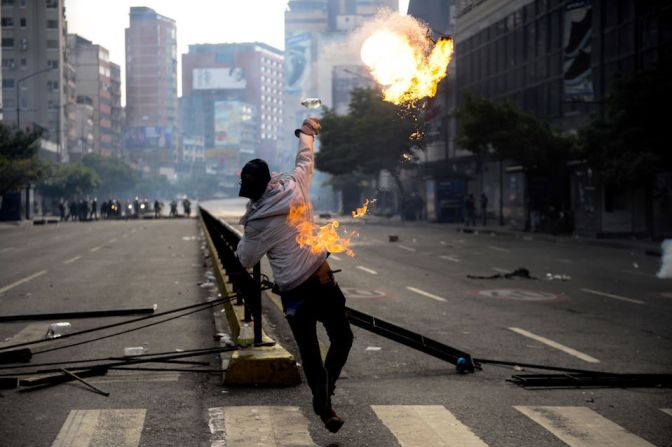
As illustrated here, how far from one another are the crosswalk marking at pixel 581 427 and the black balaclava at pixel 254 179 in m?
2.78

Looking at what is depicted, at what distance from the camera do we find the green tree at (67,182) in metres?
110

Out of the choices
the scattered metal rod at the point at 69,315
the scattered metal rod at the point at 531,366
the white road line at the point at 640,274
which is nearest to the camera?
the scattered metal rod at the point at 531,366

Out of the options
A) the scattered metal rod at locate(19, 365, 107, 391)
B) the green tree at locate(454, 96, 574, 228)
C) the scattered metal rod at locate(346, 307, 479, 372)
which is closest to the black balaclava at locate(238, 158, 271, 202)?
the scattered metal rod at locate(346, 307, 479, 372)

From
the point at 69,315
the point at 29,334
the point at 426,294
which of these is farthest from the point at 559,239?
the point at 29,334

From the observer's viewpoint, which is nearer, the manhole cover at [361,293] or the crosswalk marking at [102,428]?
the crosswalk marking at [102,428]

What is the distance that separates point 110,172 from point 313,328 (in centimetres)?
16688

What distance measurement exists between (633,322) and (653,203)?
92.6 ft

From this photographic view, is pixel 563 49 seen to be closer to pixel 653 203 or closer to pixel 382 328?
pixel 653 203

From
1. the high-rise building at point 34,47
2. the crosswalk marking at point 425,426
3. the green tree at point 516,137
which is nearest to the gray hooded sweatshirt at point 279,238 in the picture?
the crosswalk marking at point 425,426

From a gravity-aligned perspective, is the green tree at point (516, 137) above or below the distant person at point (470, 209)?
above

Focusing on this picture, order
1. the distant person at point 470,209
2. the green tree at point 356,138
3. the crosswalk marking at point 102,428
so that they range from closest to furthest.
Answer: the crosswalk marking at point 102,428, the distant person at point 470,209, the green tree at point 356,138

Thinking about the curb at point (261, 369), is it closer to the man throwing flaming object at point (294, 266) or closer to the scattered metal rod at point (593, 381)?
the man throwing flaming object at point (294, 266)

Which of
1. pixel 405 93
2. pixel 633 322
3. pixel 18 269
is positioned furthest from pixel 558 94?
pixel 405 93

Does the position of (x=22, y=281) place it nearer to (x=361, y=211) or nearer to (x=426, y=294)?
(x=426, y=294)
